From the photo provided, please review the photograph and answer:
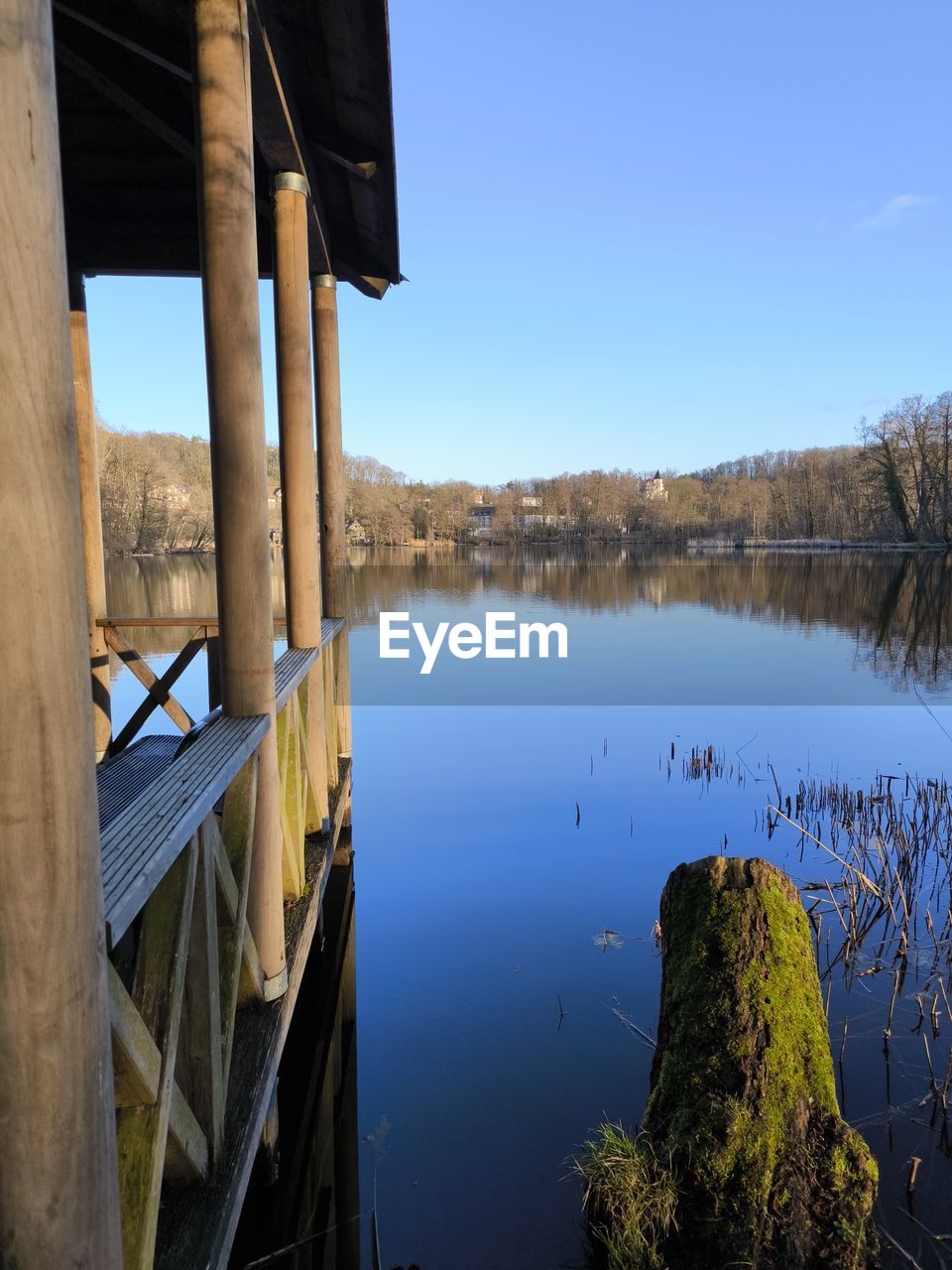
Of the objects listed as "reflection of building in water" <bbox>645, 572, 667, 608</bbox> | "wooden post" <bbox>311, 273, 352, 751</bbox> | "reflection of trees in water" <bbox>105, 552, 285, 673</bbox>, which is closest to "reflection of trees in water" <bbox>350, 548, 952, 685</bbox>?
"reflection of building in water" <bbox>645, 572, 667, 608</bbox>

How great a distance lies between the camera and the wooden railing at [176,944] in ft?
5.74

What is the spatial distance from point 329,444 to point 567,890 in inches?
177

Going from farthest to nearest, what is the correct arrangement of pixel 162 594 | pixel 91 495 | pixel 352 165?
pixel 162 594 < pixel 91 495 < pixel 352 165

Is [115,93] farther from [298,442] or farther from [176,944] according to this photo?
[176,944]

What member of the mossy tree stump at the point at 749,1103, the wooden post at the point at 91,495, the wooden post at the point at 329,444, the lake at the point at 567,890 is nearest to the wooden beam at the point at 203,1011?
the lake at the point at 567,890

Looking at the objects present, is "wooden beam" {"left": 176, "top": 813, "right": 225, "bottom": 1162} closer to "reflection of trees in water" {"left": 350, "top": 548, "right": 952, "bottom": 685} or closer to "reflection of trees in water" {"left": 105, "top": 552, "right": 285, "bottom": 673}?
"reflection of trees in water" {"left": 105, "top": 552, "right": 285, "bottom": 673}

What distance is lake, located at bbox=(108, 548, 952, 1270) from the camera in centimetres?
396

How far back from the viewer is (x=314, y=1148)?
4090mm

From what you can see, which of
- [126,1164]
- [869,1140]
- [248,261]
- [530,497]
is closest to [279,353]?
[248,261]

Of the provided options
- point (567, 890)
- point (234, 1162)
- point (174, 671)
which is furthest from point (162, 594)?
point (234, 1162)

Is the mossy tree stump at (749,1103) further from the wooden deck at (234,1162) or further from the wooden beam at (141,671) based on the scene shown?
the wooden beam at (141,671)

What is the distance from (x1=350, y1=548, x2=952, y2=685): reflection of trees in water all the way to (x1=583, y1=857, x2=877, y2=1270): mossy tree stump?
16.3 m

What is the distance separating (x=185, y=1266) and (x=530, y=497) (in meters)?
135

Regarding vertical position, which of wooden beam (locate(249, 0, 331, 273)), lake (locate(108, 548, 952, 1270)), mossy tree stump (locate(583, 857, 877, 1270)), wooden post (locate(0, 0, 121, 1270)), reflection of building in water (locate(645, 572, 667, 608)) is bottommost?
lake (locate(108, 548, 952, 1270))
